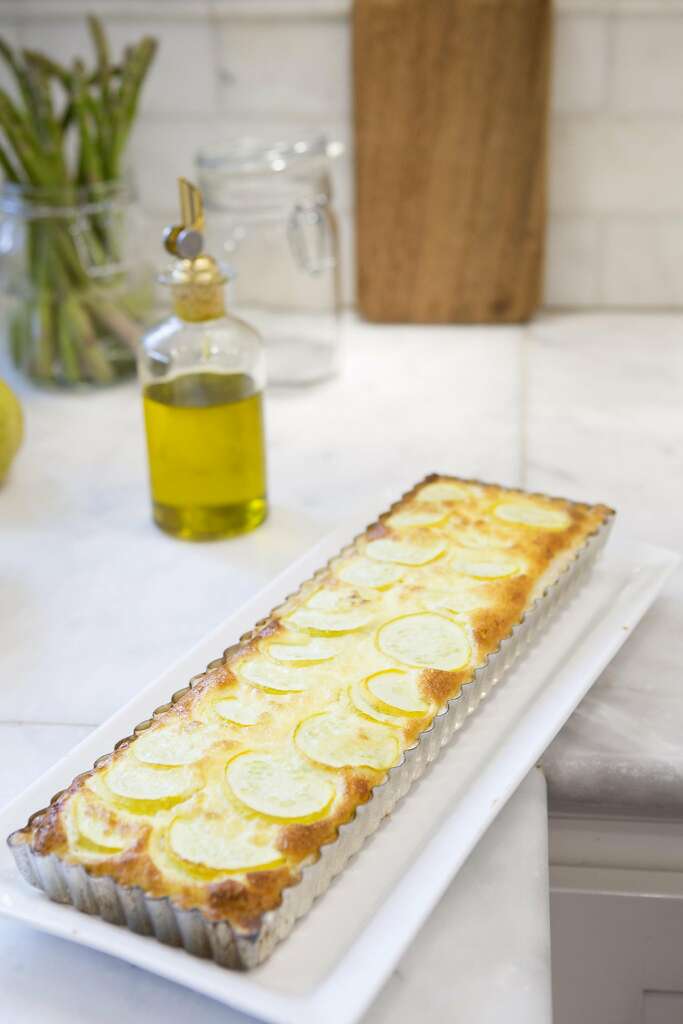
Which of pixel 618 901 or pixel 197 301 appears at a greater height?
pixel 197 301

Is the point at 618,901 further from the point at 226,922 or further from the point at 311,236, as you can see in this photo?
the point at 311,236

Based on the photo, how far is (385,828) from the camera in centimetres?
64

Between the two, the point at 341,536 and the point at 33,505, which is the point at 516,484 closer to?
the point at 341,536

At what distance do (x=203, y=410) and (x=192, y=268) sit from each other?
109mm

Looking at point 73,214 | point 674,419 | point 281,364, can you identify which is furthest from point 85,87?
point 674,419

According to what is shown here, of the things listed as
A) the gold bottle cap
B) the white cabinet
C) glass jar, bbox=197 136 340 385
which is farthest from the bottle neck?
the white cabinet

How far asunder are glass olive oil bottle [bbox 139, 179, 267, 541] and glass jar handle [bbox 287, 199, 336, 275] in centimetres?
34

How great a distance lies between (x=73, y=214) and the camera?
1.19m

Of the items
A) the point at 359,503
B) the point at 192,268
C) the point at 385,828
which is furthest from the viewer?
the point at 359,503

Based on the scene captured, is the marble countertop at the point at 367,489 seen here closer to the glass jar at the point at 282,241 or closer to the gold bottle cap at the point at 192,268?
the glass jar at the point at 282,241

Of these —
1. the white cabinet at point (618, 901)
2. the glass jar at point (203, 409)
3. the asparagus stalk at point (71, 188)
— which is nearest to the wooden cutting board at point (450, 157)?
the asparagus stalk at point (71, 188)

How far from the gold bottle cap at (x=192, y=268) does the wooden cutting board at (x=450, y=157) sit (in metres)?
0.50

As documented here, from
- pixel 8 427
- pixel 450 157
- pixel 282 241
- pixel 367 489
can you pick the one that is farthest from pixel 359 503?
pixel 450 157

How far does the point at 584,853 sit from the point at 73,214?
78 cm
